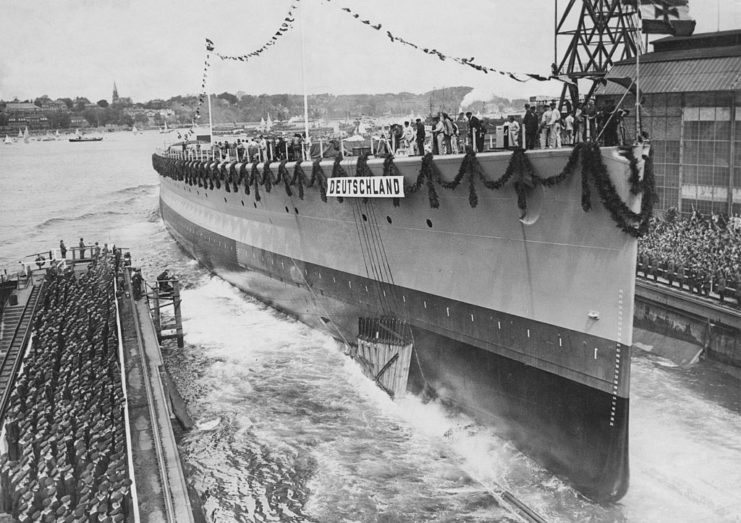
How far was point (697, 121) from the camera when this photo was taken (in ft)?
66.2

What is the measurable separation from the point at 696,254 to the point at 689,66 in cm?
673

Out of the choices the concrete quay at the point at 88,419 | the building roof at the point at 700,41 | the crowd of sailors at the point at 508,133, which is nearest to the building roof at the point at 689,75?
the building roof at the point at 700,41

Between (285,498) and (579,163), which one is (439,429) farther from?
(579,163)

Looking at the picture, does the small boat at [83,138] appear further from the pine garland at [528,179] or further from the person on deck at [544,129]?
the person on deck at [544,129]

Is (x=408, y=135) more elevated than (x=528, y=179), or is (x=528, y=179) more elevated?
(x=408, y=135)

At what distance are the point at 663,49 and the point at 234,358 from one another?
17.0 m

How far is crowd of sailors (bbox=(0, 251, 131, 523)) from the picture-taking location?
26.6 ft

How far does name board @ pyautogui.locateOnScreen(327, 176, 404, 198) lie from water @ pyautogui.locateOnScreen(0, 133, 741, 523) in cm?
375

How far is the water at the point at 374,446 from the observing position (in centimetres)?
1011

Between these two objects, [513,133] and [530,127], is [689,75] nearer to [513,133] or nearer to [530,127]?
[513,133]

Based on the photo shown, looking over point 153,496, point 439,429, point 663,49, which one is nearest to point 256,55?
point 663,49

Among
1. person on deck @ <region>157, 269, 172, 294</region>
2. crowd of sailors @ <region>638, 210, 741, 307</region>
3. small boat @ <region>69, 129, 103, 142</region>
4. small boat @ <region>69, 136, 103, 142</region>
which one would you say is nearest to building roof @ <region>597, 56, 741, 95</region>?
crowd of sailors @ <region>638, 210, 741, 307</region>

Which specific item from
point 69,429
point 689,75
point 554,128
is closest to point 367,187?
point 554,128

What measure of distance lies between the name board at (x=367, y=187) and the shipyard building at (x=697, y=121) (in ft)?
33.9
